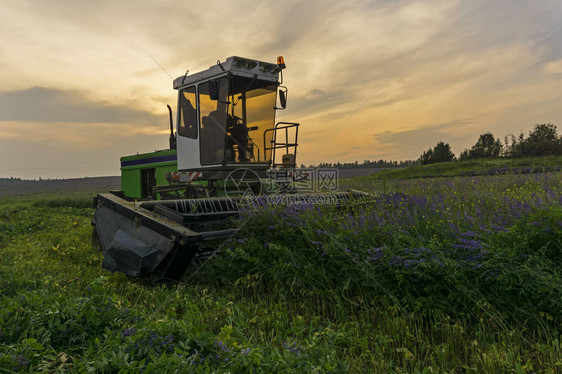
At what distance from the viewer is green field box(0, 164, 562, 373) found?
211cm

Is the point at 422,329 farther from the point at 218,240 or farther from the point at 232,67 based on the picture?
the point at 232,67

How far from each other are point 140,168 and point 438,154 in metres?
34.8

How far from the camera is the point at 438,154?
37.6 metres

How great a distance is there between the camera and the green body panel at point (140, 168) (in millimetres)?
8008

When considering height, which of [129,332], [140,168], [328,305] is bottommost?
[328,305]

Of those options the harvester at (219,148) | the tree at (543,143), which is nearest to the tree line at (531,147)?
the tree at (543,143)

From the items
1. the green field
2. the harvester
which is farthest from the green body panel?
the green field

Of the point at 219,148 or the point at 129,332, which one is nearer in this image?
the point at 129,332

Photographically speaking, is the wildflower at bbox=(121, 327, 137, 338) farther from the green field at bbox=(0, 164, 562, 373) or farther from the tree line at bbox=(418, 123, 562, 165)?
the tree line at bbox=(418, 123, 562, 165)

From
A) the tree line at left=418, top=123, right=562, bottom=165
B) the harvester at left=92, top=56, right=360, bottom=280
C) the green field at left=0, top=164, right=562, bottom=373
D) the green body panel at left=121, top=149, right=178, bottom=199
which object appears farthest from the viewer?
the tree line at left=418, top=123, right=562, bottom=165

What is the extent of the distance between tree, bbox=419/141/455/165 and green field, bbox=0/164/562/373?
1389 inches

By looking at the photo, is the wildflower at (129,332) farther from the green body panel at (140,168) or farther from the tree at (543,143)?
the tree at (543,143)

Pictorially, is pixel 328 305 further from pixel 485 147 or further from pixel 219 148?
pixel 485 147

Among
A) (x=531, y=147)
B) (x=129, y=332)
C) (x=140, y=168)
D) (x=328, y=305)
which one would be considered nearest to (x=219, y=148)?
(x=140, y=168)
